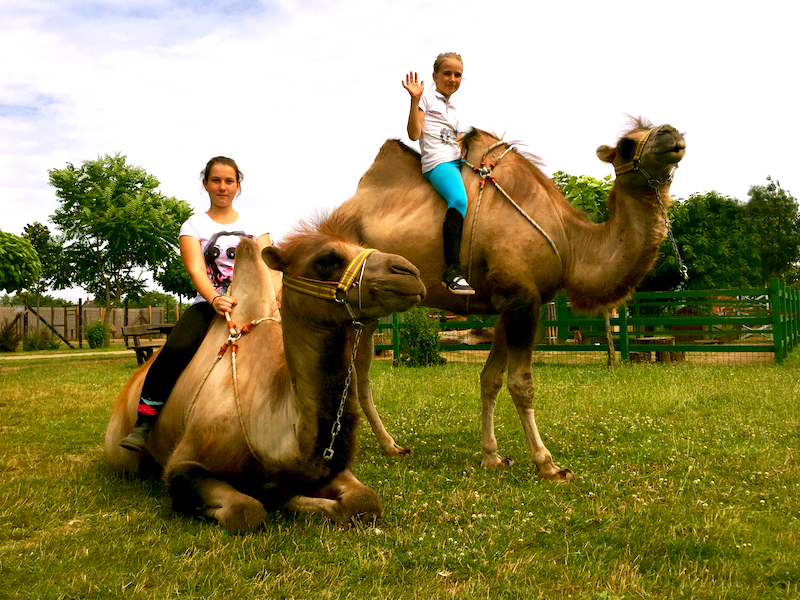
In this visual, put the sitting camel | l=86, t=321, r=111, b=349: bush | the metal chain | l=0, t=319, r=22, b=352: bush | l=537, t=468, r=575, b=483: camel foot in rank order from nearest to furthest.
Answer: the sitting camel
the metal chain
l=537, t=468, r=575, b=483: camel foot
l=0, t=319, r=22, b=352: bush
l=86, t=321, r=111, b=349: bush

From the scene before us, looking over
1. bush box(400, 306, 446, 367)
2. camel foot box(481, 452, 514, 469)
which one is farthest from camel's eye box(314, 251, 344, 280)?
bush box(400, 306, 446, 367)

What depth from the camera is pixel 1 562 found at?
3127mm

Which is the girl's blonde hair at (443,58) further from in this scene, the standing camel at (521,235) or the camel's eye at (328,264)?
the camel's eye at (328,264)

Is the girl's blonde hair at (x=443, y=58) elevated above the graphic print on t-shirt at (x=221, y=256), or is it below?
above

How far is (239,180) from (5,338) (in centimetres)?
2761

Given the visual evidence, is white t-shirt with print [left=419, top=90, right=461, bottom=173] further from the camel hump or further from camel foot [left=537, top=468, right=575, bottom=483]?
camel foot [left=537, top=468, right=575, bottom=483]

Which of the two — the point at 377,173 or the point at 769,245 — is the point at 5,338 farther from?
the point at 769,245

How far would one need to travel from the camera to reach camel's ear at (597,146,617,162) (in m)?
5.02

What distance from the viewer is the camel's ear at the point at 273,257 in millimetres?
3256

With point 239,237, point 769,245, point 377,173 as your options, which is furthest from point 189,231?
point 769,245

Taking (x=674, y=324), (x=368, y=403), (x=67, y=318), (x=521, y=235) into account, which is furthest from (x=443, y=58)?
(x=67, y=318)

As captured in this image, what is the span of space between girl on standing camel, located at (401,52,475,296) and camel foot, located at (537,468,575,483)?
139 centimetres

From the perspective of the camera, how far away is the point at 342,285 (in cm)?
300

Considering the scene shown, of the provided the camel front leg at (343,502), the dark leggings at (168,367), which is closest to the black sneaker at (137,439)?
the dark leggings at (168,367)
